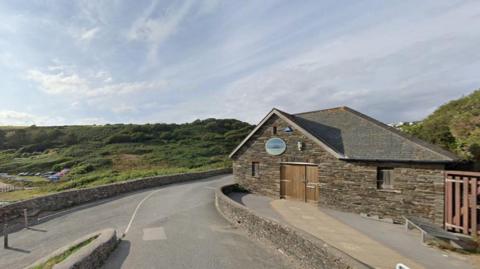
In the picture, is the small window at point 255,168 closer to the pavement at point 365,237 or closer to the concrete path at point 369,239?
the pavement at point 365,237

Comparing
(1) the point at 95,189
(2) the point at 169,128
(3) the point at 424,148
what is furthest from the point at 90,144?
(3) the point at 424,148

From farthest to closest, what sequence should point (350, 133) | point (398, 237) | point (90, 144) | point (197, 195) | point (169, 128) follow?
point (169, 128) → point (90, 144) → point (197, 195) → point (350, 133) → point (398, 237)

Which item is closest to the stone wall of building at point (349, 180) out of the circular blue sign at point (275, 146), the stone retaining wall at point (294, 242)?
the circular blue sign at point (275, 146)

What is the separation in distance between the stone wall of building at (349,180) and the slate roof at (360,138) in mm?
375

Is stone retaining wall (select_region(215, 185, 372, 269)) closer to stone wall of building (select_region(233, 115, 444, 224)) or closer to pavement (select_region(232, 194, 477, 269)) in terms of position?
pavement (select_region(232, 194, 477, 269))

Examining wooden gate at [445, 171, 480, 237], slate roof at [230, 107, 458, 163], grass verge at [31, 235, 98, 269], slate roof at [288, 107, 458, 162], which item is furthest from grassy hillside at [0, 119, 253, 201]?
wooden gate at [445, 171, 480, 237]

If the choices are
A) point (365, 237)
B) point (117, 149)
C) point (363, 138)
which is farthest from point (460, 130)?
point (117, 149)

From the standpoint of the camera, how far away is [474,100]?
21984 mm

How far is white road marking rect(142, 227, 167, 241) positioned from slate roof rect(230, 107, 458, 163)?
966cm

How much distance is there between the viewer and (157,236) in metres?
10.6

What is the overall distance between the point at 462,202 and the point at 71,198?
69.0 ft

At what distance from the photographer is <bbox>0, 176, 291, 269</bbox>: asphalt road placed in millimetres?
8375

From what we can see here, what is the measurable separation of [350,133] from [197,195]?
1081 cm

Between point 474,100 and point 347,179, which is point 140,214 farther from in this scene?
point 474,100
